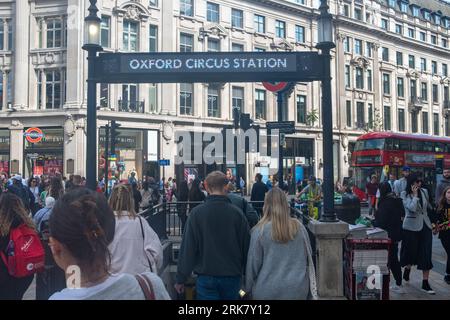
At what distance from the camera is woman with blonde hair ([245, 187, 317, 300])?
4004 mm

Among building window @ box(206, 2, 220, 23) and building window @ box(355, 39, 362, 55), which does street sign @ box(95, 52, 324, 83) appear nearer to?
building window @ box(206, 2, 220, 23)

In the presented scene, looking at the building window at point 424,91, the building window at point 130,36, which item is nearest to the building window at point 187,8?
the building window at point 130,36

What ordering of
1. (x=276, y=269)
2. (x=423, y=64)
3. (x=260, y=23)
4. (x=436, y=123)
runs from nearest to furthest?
1. (x=276, y=269)
2. (x=260, y=23)
3. (x=423, y=64)
4. (x=436, y=123)

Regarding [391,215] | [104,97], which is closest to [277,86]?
[391,215]

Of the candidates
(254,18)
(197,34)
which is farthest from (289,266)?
(254,18)

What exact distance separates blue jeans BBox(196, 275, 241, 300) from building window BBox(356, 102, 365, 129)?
45907 millimetres

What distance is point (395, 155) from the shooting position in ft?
85.3

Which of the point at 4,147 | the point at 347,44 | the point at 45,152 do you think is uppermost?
the point at 347,44

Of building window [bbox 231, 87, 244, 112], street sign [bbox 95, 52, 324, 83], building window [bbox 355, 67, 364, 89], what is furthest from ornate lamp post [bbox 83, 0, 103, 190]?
building window [bbox 355, 67, 364, 89]

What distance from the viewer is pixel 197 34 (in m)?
36.3

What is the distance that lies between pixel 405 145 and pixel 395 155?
1.02 meters

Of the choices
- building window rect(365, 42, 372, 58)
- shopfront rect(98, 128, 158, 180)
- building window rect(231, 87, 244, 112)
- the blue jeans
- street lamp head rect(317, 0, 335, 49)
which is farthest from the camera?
building window rect(365, 42, 372, 58)

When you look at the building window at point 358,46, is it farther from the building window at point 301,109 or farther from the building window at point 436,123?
the building window at point 436,123

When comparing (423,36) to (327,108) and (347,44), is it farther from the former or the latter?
(327,108)
